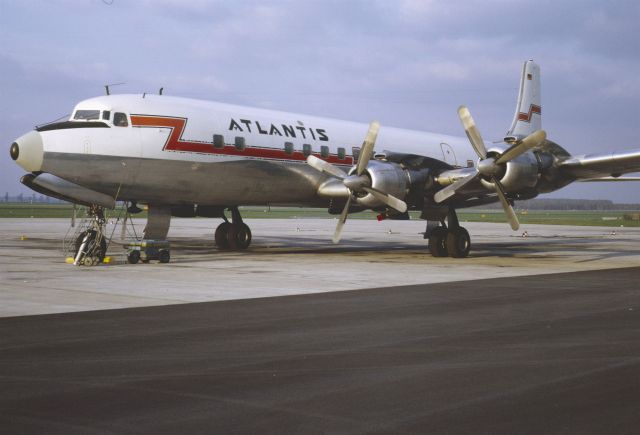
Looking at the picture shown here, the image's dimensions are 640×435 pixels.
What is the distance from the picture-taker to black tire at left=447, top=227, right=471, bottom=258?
2259 cm

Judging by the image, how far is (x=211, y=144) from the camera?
20.6m

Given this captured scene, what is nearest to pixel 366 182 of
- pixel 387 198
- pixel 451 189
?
pixel 387 198

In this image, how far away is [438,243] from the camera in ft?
75.2

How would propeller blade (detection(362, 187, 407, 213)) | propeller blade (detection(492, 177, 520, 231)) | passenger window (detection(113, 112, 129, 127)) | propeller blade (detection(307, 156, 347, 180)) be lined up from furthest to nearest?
propeller blade (detection(307, 156, 347, 180)), propeller blade (detection(362, 187, 407, 213)), propeller blade (detection(492, 177, 520, 231)), passenger window (detection(113, 112, 129, 127))

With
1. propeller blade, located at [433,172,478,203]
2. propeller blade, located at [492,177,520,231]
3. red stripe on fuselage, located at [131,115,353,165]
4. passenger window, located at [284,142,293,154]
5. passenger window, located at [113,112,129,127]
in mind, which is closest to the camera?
passenger window, located at [113,112,129,127]

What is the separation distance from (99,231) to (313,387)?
539 inches

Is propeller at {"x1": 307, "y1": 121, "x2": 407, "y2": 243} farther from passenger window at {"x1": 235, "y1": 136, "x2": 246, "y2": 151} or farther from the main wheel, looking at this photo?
passenger window at {"x1": 235, "y1": 136, "x2": 246, "y2": 151}

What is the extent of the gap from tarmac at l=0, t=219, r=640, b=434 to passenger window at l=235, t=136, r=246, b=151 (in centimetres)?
649

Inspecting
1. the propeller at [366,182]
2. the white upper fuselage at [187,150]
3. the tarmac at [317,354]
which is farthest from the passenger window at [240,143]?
the tarmac at [317,354]

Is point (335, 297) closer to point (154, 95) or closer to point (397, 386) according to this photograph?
point (397, 386)

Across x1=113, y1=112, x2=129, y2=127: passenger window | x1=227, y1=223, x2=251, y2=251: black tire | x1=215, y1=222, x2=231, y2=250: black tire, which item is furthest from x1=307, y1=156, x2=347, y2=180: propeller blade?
x1=113, y1=112, x2=129, y2=127: passenger window

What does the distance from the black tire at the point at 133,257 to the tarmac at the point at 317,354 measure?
3.12m

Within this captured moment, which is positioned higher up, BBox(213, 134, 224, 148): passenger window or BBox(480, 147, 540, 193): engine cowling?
BBox(213, 134, 224, 148): passenger window

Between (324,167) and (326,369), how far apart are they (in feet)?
49.7
